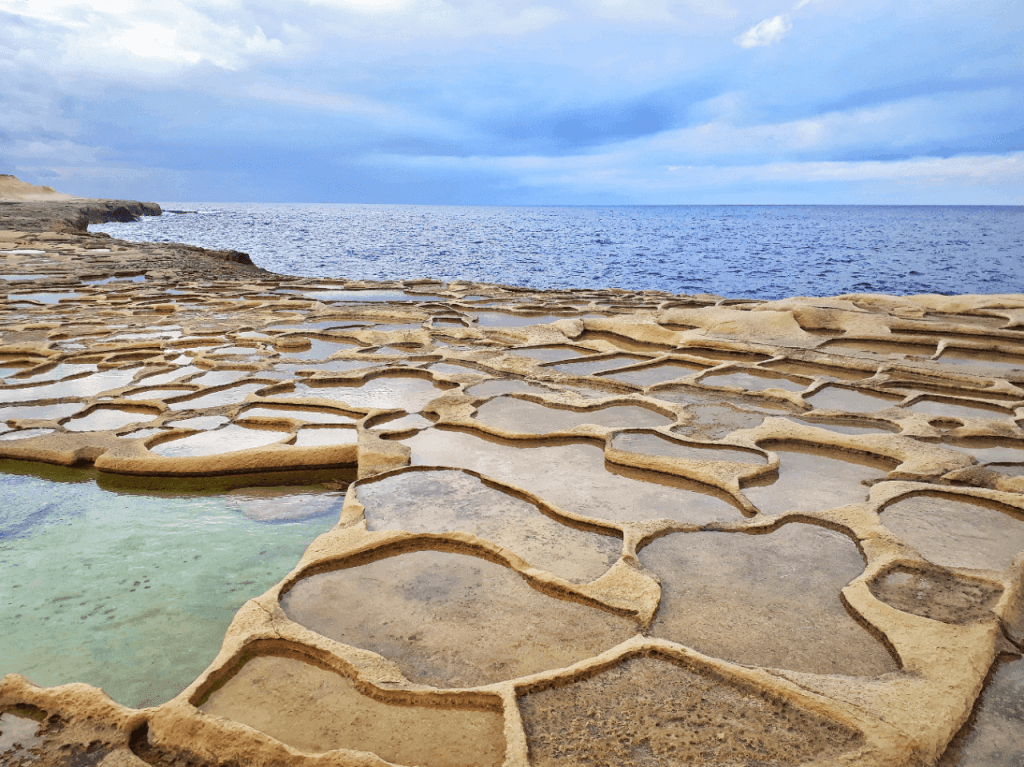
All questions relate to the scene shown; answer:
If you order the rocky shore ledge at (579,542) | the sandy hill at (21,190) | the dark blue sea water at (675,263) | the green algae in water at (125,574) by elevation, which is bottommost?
the dark blue sea water at (675,263)

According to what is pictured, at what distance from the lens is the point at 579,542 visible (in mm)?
2975

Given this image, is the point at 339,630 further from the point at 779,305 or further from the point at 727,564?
the point at 779,305

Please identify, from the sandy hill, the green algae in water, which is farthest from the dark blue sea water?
the green algae in water

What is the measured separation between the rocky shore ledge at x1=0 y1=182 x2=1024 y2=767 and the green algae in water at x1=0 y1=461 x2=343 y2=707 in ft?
0.85

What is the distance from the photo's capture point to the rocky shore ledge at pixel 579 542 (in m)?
1.89

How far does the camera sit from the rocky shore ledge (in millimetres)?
1887

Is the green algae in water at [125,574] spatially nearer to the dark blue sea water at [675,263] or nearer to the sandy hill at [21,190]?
the dark blue sea water at [675,263]

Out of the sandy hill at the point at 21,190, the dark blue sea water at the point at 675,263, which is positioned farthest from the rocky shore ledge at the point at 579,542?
the sandy hill at the point at 21,190

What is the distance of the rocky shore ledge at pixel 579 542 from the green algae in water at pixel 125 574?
0.26 meters

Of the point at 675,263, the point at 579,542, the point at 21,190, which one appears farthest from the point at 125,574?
the point at 21,190

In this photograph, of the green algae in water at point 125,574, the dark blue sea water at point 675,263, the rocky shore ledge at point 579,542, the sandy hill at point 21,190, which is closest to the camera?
the rocky shore ledge at point 579,542

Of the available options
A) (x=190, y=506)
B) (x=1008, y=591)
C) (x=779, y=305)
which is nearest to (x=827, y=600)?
(x=1008, y=591)

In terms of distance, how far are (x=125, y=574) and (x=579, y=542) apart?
1.96 m

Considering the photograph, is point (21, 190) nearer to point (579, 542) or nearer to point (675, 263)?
point (675, 263)
